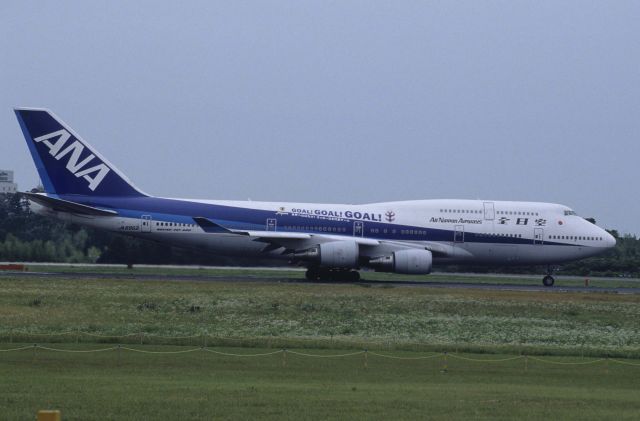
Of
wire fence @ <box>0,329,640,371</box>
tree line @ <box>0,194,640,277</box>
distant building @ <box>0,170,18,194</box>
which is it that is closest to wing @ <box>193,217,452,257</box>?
tree line @ <box>0,194,640,277</box>

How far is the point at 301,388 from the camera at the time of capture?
22.4 metres

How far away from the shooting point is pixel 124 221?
55812 millimetres

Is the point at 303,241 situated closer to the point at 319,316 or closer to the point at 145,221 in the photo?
the point at 145,221

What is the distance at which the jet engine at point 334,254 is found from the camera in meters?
54.9

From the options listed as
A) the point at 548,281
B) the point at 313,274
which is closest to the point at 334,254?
the point at 313,274

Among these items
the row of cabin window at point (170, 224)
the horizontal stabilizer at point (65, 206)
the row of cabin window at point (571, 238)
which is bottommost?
the row of cabin window at point (170, 224)

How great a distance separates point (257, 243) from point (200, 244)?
3.13 meters

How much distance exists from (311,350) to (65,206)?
89.1ft

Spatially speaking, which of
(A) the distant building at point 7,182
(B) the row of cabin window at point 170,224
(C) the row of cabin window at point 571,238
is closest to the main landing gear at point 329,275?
(B) the row of cabin window at point 170,224

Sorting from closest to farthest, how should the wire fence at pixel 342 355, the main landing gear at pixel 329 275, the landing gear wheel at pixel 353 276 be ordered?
the wire fence at pixel 342 355, the main landing gear at pixel 329 275, the landing gear wheel at pixel 353 276

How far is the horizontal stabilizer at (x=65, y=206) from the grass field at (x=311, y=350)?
12.6ft

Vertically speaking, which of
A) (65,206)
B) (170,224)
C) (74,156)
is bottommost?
(170,224)

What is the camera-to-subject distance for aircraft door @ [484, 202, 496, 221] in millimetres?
58500

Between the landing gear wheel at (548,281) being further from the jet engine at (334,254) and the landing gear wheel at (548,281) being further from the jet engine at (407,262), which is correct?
the jet engine at (334,254)
